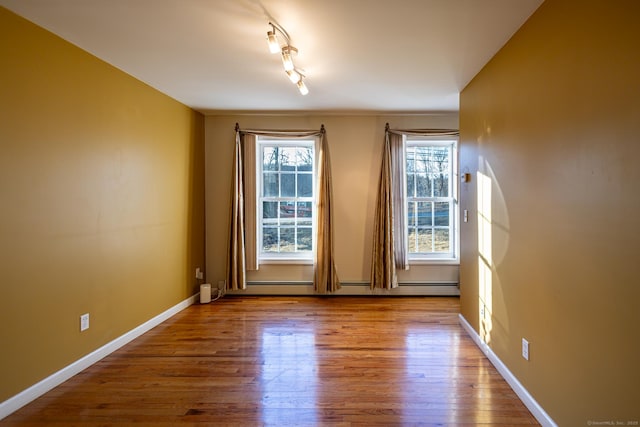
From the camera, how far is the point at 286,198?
4559 millimetres

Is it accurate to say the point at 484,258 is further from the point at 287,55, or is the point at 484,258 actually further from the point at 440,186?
the point at 287,55

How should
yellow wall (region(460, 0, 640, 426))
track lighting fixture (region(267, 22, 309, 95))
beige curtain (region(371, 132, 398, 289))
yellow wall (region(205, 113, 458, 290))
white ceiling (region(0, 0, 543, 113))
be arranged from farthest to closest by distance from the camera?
yellow wall (region(205, 113, 458, 290)), beige curtain (region(371, 132, 398, 289)), track lighting fixture (region(267, 22, 309, 95)), white ceiling (region(0, 0, 543, 113)), yellow wall (region(460, 0, 640, 426))

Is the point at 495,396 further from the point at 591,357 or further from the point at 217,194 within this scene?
the point at 217,194

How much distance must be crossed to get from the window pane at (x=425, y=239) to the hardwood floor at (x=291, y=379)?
3.96ft

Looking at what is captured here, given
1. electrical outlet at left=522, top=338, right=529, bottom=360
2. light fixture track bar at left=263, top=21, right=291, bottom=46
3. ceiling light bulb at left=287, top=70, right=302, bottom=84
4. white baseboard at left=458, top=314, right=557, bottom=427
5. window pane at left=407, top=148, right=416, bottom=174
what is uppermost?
light fixture track bar at left=263, top=21, right=291, bottom=46

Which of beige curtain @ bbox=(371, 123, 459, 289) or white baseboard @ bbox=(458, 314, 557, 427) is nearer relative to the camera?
white baseboard @ bbox=(458, 314, 557, 427)

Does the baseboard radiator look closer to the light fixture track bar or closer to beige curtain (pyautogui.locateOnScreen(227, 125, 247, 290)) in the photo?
beige curtain (pyautogui.locateOnScreen(227, 125, 247, 290))

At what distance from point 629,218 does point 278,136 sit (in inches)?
147

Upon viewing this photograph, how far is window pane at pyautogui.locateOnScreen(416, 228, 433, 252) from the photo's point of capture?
4555 millimetres

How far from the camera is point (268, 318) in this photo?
3641mm

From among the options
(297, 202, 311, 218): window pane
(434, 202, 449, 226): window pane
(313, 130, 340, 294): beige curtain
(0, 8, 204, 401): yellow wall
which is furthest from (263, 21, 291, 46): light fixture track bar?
(434, 202, 449, 226): window pane

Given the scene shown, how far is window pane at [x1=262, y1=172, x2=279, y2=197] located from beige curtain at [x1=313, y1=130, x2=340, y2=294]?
65 cm

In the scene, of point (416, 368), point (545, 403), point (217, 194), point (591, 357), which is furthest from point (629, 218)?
point (217, 194)

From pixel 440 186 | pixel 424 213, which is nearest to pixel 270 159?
pixel 424 213
